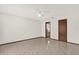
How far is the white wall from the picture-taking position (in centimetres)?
220

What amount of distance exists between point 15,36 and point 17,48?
1.01ft

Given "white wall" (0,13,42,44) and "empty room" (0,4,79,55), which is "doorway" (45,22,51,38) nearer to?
"empty room" (0,4,79,55)

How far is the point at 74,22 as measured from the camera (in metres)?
2.58

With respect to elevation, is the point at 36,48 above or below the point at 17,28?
below

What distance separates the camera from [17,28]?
2.26m

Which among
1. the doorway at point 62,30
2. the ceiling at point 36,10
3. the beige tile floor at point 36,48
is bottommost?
the beige tile floor at point 36,48

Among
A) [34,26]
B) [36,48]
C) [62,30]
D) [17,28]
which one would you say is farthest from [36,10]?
[36,48]

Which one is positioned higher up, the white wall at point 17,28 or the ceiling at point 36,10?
the ceiling at point 36,10

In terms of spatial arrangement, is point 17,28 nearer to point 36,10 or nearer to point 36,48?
point 36,10

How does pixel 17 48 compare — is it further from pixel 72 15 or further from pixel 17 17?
pixel 72 15

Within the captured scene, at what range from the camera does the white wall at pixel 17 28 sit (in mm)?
2199

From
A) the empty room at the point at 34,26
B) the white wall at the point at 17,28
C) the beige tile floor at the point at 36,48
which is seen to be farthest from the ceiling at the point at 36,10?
the beige tile floor at the point at 36,48

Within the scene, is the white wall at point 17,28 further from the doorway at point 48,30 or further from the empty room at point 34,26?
the doorway at point 48,30
